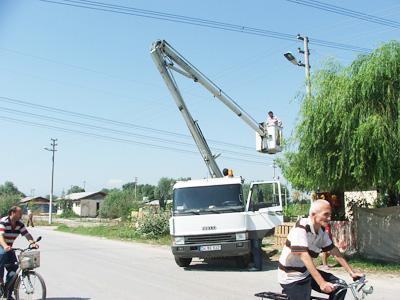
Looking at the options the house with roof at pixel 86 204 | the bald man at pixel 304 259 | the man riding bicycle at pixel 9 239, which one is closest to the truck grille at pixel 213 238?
the man riding bicycle at pixel 9 239

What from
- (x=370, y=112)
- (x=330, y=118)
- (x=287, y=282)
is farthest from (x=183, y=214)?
(x=287, y=282)

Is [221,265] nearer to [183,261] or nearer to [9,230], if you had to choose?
[183,261]

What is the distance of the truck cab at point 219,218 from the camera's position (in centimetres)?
1311

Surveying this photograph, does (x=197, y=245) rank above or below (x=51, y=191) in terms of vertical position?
below

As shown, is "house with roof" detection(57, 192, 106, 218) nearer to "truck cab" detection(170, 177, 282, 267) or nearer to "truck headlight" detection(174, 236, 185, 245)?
"truck cab" detection(170, 177, 282, 267)

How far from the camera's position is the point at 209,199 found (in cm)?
1373

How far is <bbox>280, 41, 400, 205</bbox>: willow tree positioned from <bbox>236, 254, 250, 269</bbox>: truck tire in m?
2.75

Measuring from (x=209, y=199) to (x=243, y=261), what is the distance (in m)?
1.93

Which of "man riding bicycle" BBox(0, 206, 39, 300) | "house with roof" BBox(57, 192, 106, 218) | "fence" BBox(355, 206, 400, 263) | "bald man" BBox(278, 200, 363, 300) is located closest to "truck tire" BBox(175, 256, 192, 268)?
"fence" BBox(355, 206, 400, 263)

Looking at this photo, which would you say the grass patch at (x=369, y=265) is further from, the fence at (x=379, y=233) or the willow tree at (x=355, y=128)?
the willow tree at (x=355, y=128)

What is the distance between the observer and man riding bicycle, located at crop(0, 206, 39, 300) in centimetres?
812

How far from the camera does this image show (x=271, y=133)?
57.9 ft

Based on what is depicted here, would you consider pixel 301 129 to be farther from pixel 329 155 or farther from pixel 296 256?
pixel 296 256

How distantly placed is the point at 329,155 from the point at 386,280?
11.5 ft
